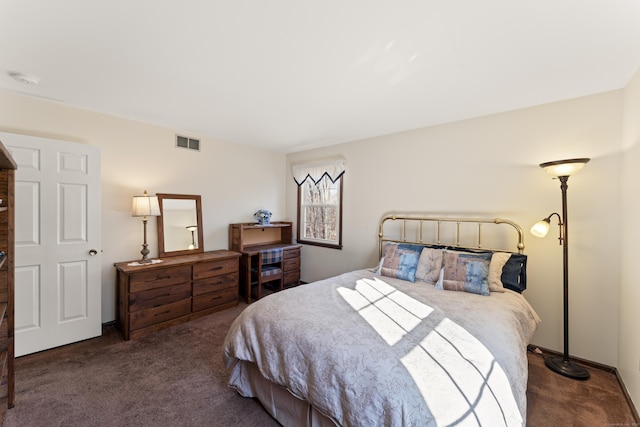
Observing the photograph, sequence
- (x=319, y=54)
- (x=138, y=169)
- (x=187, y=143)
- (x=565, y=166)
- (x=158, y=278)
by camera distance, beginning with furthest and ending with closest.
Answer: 1. (x=187, y=143)
2. (x=138, y=169)
3. (x=158, y=278)
4. (x=565, y=166)
5. (x=319, y=54)

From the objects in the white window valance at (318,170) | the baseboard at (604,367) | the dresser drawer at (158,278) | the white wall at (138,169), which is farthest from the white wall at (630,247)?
the white wall at (138,169)

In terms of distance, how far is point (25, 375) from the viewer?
6.80 feet

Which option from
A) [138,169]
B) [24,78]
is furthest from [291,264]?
[24,78]

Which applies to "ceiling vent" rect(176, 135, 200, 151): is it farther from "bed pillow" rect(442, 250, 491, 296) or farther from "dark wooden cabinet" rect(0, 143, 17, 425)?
"bed pillow" rect(442, 250, 491, 296)

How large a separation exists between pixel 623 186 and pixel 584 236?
480 mm

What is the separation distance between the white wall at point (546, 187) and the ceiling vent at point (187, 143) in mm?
2788

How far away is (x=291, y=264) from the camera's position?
167 inches

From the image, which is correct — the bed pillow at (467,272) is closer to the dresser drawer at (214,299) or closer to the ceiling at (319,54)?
the ceiling at (319,54)

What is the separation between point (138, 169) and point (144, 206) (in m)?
0.57

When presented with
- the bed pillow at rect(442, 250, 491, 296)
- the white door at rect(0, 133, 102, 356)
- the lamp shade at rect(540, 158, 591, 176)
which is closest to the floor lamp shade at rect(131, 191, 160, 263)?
the white door at rect(0, 133, 102, 356)

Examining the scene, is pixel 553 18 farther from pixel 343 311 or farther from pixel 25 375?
pixel 25 375

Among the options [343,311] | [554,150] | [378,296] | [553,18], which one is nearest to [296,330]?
[343,311]

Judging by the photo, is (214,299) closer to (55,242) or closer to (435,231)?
(55,242)

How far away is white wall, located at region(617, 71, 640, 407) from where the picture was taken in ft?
5.91
